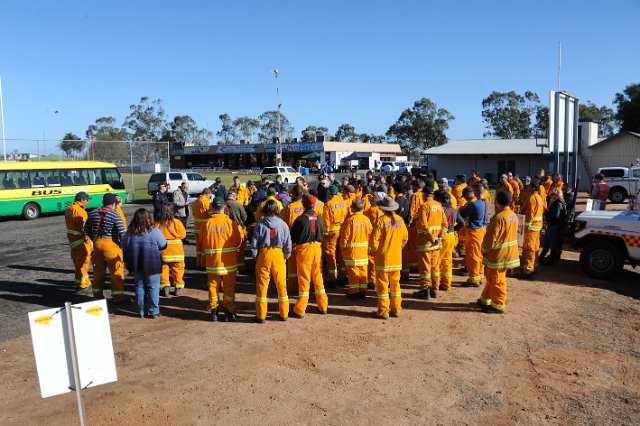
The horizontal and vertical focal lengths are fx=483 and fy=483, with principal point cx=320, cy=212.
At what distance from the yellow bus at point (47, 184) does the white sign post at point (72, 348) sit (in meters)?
19.0

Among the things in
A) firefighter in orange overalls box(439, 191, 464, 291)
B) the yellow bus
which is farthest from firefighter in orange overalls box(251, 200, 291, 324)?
the yellow bus

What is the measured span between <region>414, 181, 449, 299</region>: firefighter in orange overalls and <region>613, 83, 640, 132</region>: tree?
5460cm

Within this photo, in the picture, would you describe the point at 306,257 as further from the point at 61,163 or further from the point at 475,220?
the point at 61,163

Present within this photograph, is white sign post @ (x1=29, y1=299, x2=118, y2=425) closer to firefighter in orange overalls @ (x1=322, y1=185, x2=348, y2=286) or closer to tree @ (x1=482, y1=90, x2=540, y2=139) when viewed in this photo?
firefighter in orange overalls @ (x1=322, y1=185, x2=348, y2=286)

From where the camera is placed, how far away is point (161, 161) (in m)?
35.9

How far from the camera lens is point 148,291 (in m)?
7.34

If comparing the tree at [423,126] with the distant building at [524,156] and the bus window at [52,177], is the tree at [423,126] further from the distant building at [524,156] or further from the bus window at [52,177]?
the bus window at [52,177]

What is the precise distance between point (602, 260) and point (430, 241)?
3.92m

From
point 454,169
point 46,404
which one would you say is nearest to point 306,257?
point 46,404

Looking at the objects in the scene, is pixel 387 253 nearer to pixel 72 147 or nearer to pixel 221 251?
pixel 221 251

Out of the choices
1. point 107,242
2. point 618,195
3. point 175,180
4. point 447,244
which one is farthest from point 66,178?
point 618,195

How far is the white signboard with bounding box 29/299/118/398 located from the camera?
133 inches

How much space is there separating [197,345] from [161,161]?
31.7 metres

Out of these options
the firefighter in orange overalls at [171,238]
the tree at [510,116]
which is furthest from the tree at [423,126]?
the firefighter in orange overalls at [171,238]
